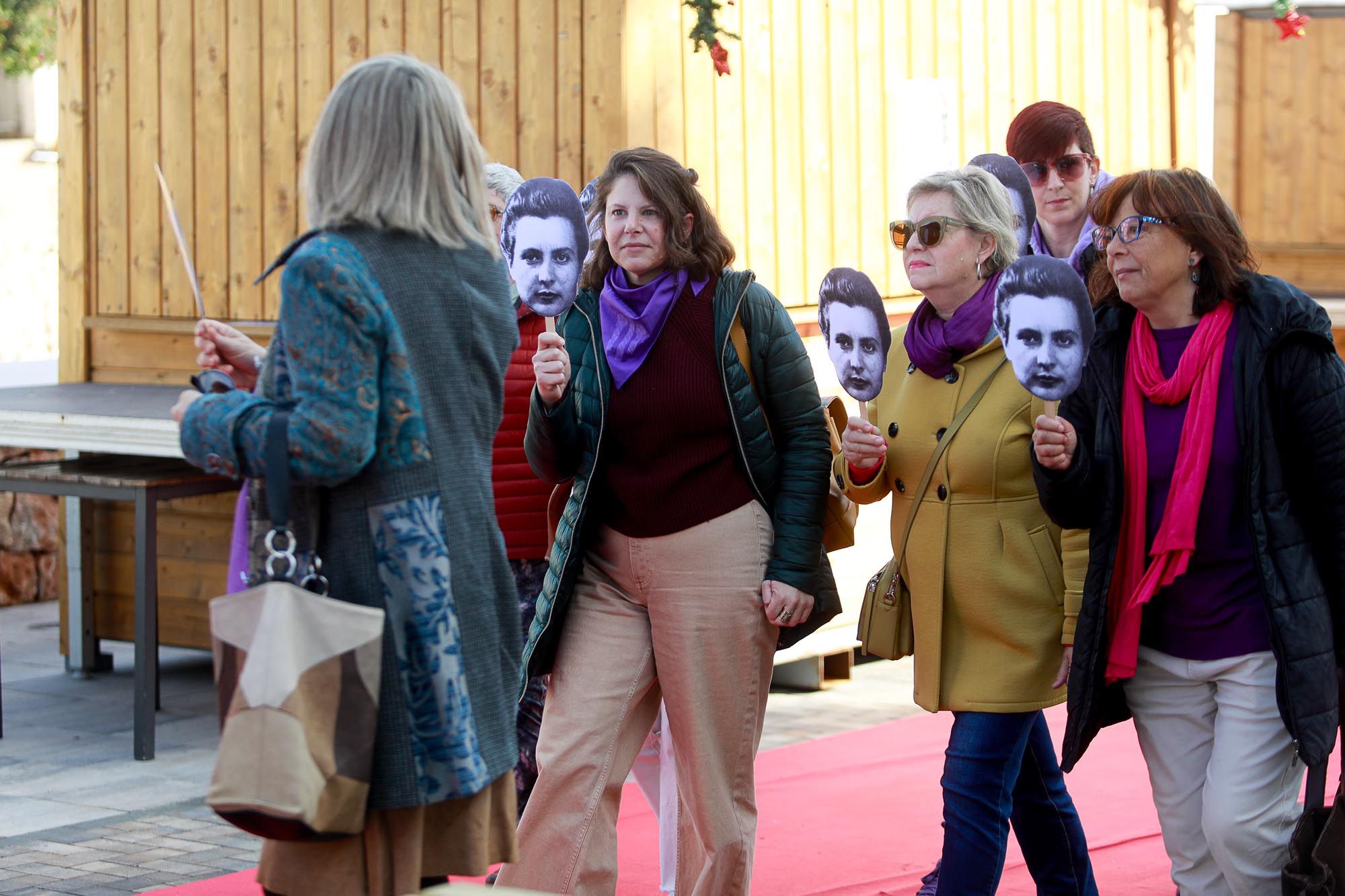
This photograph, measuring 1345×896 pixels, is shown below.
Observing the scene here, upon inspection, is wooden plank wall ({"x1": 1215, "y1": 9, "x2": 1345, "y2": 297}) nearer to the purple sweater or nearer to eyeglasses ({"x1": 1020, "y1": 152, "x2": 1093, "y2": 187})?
eyeglasses ({"x1": 1020, "y1": 152, "x2": 1093, "y2": 187})

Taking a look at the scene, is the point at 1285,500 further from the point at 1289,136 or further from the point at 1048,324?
the point at 1289,136

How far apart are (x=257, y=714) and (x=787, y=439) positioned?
1.68m

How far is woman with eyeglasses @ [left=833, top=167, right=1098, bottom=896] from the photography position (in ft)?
12.2

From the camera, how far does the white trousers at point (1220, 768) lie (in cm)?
341

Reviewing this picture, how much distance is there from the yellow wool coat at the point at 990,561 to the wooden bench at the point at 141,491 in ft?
11.6

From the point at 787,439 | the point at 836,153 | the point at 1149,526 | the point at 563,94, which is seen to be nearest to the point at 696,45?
the point at 563,94

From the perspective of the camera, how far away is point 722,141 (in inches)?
276

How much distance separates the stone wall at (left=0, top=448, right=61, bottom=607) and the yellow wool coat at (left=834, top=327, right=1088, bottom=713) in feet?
24.9

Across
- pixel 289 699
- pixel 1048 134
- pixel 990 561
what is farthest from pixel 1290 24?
pixel 289 699

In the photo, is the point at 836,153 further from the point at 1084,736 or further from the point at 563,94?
the point at 1084,736

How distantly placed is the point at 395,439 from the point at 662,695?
1.42 metres

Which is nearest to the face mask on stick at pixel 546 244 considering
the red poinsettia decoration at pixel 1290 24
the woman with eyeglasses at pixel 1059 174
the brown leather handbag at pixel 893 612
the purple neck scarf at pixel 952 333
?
the purple neck scarf at pixel 952 333

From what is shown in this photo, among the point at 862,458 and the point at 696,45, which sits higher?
the point at 696,45

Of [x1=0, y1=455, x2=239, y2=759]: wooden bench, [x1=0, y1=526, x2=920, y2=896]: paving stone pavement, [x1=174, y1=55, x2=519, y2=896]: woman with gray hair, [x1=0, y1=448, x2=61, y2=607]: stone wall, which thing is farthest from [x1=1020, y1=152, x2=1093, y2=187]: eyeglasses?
[x1=0, y1=448, x2=61, y2=607]: stone wall
